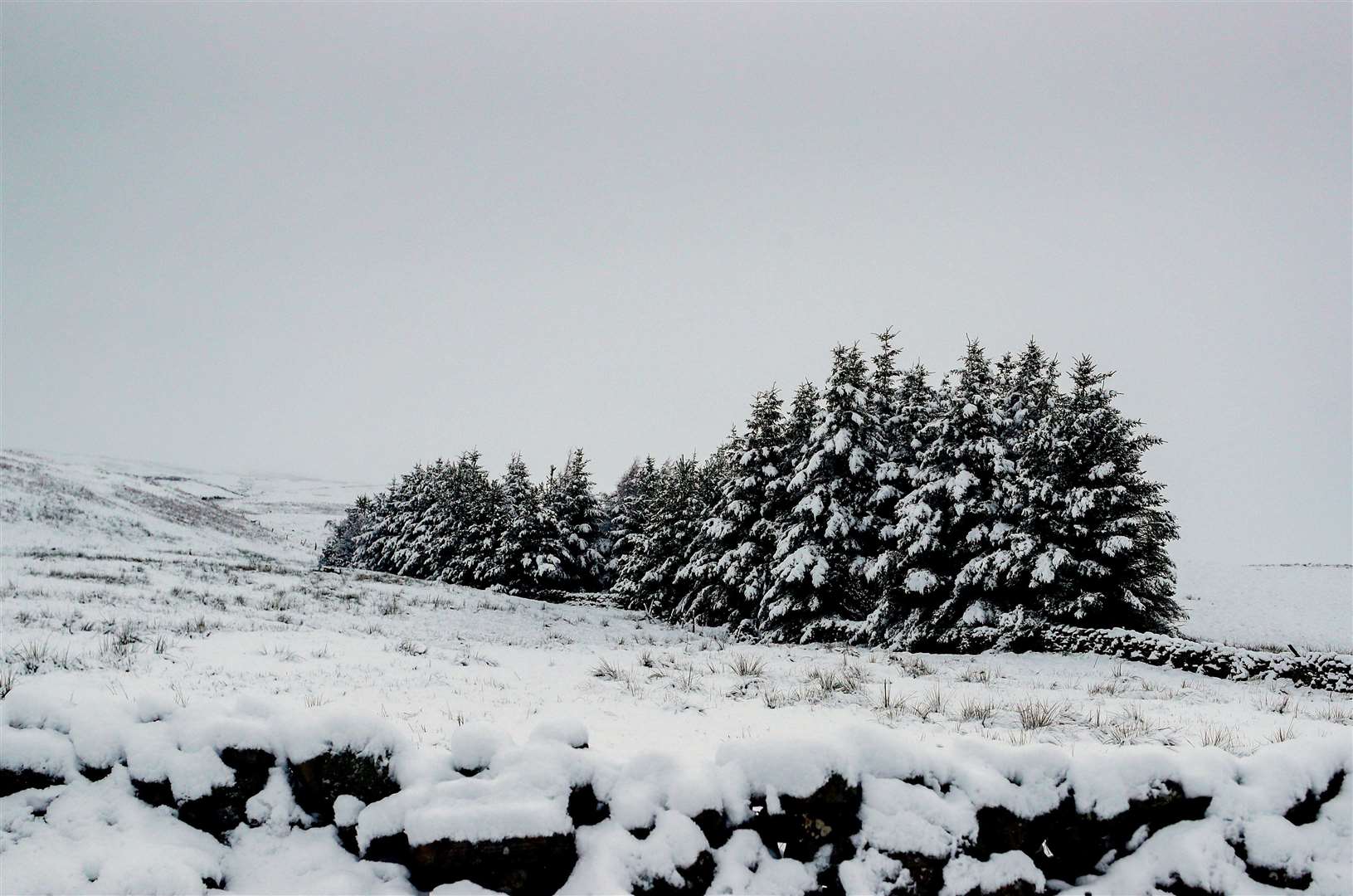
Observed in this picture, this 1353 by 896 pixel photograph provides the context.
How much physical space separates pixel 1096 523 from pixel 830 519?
6.55 m

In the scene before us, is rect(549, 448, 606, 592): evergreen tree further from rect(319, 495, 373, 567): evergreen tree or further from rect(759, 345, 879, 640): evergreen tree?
rect(319, 495, 373, 567): evergreen tree

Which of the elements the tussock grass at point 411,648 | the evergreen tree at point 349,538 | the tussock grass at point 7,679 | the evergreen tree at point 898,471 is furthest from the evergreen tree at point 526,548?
the evergreen tree at point 349,538

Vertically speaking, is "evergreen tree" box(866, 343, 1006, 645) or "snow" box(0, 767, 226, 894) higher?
"evergreen tree" box(866, 343, 1006, 645)

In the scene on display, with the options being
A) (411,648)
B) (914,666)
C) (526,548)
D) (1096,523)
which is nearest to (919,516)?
(1096,523)

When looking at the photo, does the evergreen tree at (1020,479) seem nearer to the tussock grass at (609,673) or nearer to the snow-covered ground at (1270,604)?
the tussock grass at (609,673)

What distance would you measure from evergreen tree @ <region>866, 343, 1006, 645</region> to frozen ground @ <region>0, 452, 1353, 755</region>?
4.63 meters

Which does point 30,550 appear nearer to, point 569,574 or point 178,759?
point 569,574

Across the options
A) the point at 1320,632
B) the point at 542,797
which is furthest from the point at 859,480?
the point at 1320,632

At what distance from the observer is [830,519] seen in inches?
728

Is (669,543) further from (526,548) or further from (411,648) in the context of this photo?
(411,648)

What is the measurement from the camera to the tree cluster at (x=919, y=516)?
1507cm

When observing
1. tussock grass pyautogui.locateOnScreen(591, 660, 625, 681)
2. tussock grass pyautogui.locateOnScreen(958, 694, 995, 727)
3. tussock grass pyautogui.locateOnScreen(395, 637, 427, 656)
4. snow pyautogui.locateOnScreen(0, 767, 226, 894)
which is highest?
tussock grass pyautogui.locateOnScreen(958, 694, 995, 727)

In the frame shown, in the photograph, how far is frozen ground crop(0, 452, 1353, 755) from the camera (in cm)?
543

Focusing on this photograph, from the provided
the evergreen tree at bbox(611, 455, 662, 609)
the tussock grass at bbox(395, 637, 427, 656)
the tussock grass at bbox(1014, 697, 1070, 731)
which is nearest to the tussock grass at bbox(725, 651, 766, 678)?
the tussock grass at bbox(1014, 697, 1070, 731)
